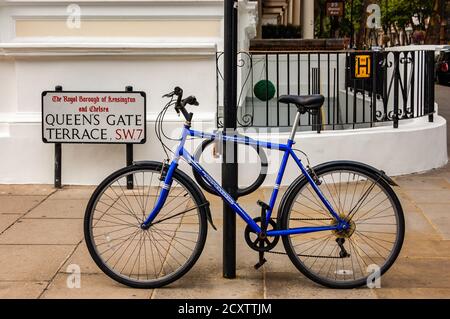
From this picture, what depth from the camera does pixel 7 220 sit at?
22.1 feet

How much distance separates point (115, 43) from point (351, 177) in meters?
4.17

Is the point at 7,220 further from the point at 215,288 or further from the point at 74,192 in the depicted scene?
the point at 215,288

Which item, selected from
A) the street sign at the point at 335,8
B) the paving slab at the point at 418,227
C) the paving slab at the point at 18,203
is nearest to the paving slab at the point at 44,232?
the paving slab at the point at 18,203

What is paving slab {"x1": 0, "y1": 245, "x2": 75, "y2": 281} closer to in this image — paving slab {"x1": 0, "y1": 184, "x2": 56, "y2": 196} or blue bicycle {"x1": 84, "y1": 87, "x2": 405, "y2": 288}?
blue bicycle {"x1": 84, "y1": 87, "x2": 405, "y2": 288}

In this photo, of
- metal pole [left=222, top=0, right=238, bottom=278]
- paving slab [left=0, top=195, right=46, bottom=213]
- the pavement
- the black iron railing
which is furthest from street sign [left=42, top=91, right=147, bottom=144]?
metal pole [left=222, top=0, right=238, bottom=278]

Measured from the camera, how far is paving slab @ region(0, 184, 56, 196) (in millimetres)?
7859

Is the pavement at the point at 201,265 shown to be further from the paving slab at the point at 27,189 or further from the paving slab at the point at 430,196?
the paving slab at the point at 27,189

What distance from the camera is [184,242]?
5809 mm

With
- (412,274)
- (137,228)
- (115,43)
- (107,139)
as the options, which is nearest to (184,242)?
(137,228)

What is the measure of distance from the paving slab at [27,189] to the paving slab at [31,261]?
2.02 meters

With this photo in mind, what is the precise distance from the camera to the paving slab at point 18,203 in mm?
7160
